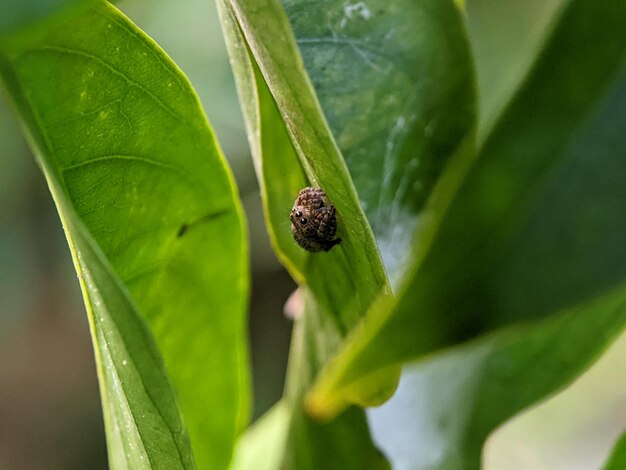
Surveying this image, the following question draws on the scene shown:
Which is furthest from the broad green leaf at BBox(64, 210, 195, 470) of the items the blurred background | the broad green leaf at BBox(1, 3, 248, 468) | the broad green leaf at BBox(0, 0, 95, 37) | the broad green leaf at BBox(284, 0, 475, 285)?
the blurred background

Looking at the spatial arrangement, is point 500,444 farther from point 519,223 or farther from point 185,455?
point 519,223

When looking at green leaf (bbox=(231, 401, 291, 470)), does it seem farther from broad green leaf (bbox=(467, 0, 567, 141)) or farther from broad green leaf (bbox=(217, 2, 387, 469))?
broad green leaf (bbox=(467, 0, 567, 141))

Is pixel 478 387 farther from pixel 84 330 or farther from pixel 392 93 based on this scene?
pixel 84 330

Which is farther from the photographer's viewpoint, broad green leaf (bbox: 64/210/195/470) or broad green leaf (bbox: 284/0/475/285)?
broad green leaf (bbox: 284/0/475/285)

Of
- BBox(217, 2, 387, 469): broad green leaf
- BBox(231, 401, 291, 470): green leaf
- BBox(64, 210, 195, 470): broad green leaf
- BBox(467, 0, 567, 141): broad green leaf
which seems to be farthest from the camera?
BBox(467, 0, 567, 141): broad green leaf

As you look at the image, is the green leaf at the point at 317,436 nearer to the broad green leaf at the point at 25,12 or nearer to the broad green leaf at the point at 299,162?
the broad green leaf at the point at 299,162

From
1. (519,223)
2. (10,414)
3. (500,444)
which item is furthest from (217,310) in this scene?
(10,414)
